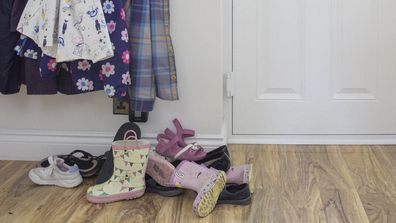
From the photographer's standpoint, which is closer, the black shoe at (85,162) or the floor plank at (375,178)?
the floor plank at (375,178)

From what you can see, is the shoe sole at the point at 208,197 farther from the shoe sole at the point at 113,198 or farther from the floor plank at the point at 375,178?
the floor plank at the point at 375,178

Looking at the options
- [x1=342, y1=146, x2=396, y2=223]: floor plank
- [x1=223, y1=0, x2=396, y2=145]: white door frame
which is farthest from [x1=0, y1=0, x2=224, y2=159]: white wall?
[x1=342, y1=146, x2=396, y2=223]: floor plank

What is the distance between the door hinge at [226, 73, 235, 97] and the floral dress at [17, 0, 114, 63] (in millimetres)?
657

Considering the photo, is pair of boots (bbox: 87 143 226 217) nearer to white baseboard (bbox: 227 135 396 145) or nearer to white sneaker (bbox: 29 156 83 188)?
white sneaker (bbox: 29 156 83 188)

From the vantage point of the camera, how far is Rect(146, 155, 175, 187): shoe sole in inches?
71.1

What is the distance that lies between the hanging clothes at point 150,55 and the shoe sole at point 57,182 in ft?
1.05

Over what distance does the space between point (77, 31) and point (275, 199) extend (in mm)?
825

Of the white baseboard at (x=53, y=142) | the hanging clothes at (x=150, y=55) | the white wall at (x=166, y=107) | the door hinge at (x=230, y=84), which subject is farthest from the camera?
the door hinge at (x=230, y=84)

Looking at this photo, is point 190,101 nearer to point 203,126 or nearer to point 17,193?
point 203,126

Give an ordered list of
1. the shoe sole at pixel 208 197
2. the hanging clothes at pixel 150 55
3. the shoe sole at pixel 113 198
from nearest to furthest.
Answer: the shoe sole at pixel 208 197 < the shoe sole at pixel 113 198 < the hanging clothes at pixel 150 55

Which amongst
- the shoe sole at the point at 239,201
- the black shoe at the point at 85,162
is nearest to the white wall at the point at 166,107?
the black shoe at the point at 85,162

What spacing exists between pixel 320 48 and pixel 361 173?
0.56 meters

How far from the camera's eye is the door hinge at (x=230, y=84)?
2252 mm

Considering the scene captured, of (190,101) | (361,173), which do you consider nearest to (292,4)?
(190,101)
